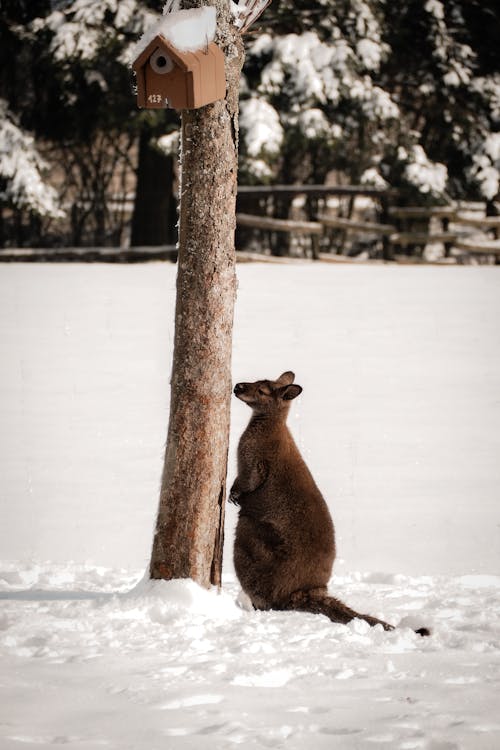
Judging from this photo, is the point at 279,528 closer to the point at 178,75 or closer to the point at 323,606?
the point at 323,606

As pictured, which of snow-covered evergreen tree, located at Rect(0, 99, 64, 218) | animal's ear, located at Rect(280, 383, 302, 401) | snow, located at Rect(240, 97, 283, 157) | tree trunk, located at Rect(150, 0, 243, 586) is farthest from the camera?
snow-covered evergreen tree, located at Rect(0, 99, 64, 218)

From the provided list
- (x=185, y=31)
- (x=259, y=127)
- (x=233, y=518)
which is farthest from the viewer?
(x=259, y=127)

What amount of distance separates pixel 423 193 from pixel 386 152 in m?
1.18

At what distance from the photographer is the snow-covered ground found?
164 inches

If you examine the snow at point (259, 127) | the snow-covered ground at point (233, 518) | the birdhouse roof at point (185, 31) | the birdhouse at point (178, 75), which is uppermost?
the snow at point (259, 127)

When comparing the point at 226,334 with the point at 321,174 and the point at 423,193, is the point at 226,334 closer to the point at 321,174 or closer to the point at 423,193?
the point at 423,193

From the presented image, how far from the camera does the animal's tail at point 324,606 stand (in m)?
5.25

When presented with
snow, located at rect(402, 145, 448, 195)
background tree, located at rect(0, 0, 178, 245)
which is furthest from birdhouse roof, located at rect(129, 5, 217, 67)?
snow, located at rect(402, 145, 448, 195)

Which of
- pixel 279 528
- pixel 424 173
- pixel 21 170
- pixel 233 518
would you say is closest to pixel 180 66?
pixel 279 528

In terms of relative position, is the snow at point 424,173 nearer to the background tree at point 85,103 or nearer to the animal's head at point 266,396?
the background tree at point 85,103

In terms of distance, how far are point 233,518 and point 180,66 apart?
4.48m

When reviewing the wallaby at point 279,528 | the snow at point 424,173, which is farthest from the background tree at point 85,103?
the wallaby at point 279,528

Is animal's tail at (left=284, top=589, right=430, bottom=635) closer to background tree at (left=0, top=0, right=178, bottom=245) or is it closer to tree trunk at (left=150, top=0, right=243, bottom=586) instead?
tree trunk at (left=150, top=0, right=243, bottom=586)

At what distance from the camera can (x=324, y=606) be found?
17.7 ft
